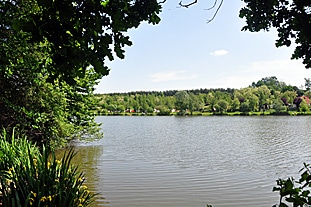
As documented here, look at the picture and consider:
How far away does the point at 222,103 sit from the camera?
62.6 metres

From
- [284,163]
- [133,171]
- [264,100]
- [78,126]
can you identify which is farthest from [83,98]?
[264,100]

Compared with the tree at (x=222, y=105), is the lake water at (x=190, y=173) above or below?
below

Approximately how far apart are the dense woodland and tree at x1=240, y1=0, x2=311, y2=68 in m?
52.4

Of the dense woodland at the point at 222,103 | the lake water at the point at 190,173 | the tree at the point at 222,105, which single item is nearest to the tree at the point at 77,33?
the lake water at the point at 190,173

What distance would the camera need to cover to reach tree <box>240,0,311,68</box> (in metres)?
1.92

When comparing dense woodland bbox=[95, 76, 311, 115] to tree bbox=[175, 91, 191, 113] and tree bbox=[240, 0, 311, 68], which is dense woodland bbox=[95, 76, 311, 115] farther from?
tree bbox=[240, 0, 311, 68]

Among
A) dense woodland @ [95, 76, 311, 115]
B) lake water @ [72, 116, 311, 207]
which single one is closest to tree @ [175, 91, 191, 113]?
dense woodland @ [95, 76, 311, 115]

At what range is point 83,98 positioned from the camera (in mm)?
11906

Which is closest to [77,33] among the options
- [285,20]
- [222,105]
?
[285,20]

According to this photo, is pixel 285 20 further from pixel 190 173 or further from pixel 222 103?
pixel 222 103

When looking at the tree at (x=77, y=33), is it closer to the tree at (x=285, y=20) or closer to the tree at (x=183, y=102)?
the tree at (x=285, y=20)

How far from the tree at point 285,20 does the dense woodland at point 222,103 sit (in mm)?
52424

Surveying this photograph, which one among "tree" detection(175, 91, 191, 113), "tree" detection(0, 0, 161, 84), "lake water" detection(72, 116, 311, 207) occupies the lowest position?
"lake water" detection(72, 116, 311, 207)

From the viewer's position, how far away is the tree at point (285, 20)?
192 centimetres
